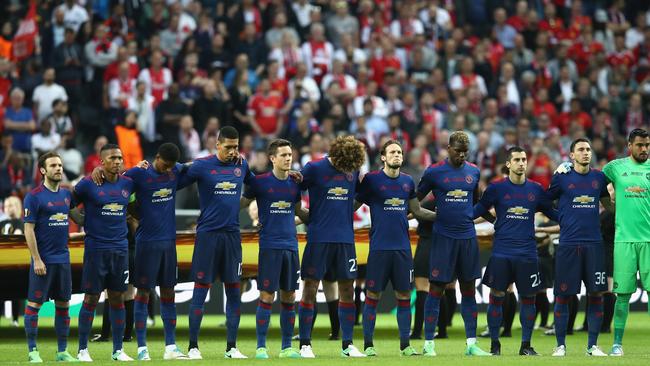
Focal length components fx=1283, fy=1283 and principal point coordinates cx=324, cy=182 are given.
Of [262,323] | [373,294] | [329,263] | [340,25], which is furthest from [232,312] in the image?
[340,25]

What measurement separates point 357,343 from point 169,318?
331cm

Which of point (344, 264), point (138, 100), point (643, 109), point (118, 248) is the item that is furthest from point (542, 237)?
point (643, 109)

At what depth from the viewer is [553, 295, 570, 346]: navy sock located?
14.5 metres

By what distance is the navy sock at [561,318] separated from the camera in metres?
14.5

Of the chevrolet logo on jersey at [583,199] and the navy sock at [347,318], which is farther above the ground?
the chevrolet logo on jersey at [583,199]

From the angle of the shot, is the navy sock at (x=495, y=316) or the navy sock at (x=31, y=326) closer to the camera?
the navy sock at (x=31, y=326)

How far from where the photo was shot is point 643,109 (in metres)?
29.3

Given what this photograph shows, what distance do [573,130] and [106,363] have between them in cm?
1609

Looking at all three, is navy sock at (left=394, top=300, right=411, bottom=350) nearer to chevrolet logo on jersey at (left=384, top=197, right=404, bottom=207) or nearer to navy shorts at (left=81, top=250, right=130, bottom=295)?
chevrolet logo on jersey at (left=384, top=197, right=404, bottom=207)

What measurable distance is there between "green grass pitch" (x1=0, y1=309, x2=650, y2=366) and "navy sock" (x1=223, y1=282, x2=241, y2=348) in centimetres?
31

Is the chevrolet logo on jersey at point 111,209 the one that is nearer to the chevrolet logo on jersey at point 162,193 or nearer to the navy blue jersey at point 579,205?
the chevrolet logo on jersey at point 162,193

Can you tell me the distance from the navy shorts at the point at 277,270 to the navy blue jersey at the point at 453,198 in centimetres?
174

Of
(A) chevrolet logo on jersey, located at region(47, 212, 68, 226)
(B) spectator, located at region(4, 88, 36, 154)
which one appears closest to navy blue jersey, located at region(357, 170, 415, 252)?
(A) chevrolet logo on jersey, located at region(47, 212, 68, 226)

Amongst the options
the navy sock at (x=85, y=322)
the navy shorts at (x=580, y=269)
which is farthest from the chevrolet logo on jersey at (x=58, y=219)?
the navy shorts at (x=580, y=269)
